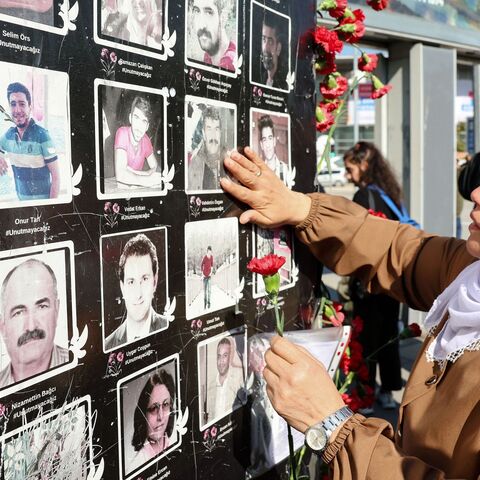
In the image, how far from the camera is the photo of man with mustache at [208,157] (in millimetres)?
1441

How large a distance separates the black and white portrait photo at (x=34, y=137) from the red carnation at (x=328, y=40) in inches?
44.3

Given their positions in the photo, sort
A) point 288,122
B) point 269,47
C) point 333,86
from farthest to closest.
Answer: point 333,86 → point 288,122 → point 269,47

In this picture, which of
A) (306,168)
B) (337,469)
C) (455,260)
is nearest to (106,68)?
(337,469)

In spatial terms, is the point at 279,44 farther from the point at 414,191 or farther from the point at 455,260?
the point at 414,191

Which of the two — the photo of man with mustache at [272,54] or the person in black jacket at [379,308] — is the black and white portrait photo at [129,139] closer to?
the photo of man with mustache at [272,54]

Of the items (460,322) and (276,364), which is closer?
(460,322)

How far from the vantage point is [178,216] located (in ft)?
4.51

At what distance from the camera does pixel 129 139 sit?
3.98ft

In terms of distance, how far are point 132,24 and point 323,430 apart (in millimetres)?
873

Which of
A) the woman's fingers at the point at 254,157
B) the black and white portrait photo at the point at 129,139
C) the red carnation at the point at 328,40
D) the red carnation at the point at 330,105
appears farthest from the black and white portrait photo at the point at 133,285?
the red carnation at the point at 330,105

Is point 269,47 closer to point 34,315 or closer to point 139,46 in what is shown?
point 139,46

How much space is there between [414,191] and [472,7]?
1.67 meters

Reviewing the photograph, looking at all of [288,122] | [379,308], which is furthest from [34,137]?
[379,308]

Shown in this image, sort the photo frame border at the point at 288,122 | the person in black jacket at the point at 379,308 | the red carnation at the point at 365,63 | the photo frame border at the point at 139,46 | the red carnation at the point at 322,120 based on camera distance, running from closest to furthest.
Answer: the photo frame border at the point at 139,46
the photo frame border at the point at 288,122
the red carnation at the point at 322,120
the red carnation at the point at 365,63
the person in black jacket at the point at 379,308
